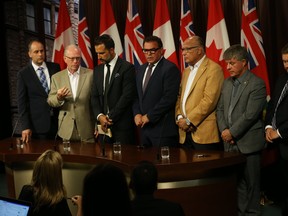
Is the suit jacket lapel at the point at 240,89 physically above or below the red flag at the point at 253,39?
below

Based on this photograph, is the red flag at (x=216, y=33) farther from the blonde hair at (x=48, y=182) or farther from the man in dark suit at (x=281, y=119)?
the blonde hair at (x=48, y=182)

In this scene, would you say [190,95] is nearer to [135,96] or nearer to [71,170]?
[135,96]

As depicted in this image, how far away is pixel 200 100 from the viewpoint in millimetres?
3885

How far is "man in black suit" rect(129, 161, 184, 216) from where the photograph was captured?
1884 mm

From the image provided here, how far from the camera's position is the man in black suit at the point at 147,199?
6.18ft

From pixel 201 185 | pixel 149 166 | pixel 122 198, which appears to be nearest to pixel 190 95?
pixel 201 185

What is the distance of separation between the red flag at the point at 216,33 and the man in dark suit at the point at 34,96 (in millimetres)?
1743

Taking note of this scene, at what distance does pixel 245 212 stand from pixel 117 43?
273 centimetres

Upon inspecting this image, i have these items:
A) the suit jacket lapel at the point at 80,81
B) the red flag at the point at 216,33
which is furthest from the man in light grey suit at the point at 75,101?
the red flag at the point at 216,33

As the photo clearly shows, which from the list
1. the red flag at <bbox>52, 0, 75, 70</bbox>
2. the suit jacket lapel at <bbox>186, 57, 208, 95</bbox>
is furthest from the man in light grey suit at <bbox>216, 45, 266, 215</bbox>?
the red flag at <bbox>52, 0, 75, 70</bbox>

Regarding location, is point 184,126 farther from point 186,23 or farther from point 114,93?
point 186,23

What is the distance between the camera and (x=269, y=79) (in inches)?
190

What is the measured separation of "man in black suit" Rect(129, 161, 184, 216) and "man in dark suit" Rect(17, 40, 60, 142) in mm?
2800

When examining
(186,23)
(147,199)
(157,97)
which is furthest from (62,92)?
(147,199)
